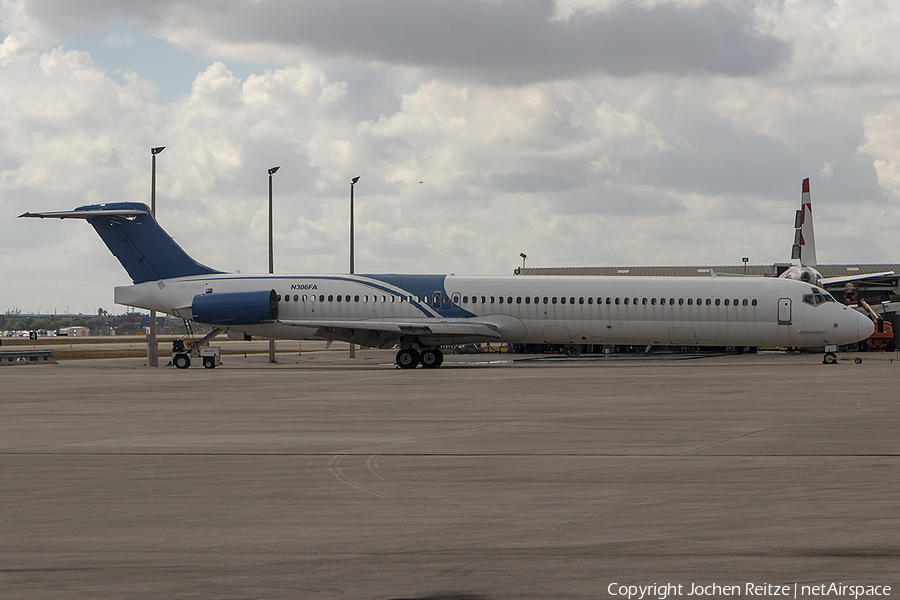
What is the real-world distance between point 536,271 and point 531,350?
22624 millimetres

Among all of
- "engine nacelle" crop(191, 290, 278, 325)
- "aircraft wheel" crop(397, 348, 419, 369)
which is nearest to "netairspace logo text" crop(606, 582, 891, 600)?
"aircraft wheel" crop(397, 348, 419, 369)

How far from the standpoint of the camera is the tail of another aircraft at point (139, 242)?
42.2 m

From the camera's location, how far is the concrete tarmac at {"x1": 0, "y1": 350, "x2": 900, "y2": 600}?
6.69 metres

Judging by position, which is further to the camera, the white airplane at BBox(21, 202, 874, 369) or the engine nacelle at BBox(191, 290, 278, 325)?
the engine nacelle at BBox(191, 290, 278, 325)

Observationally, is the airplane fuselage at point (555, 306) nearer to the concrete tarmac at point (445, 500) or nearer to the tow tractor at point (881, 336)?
the concrete tarmac at point (445, 500)

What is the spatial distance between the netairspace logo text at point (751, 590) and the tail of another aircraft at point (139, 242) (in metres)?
38.3

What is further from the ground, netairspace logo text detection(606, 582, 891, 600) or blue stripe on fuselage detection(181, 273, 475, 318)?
blue stripe on fuselage detection(181, 273, 475, 318)

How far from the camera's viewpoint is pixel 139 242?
4241 cm

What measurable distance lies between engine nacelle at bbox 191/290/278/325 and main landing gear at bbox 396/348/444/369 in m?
5.77

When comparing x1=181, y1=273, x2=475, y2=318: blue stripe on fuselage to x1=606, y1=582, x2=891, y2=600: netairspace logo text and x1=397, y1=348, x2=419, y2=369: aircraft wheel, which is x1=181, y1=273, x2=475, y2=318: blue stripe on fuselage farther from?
x1=606, y1=582, x2=891, y2=600: netairspace logo text

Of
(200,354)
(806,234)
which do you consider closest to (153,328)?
(200,354)

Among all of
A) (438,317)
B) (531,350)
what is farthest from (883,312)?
(438,317)

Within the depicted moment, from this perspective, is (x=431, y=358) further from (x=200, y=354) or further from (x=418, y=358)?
(x=200, y=354)

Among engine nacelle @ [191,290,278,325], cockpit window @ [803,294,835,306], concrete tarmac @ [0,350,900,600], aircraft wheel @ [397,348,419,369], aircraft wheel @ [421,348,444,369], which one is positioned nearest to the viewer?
concrete tarmac @ [0,350,900,600]
